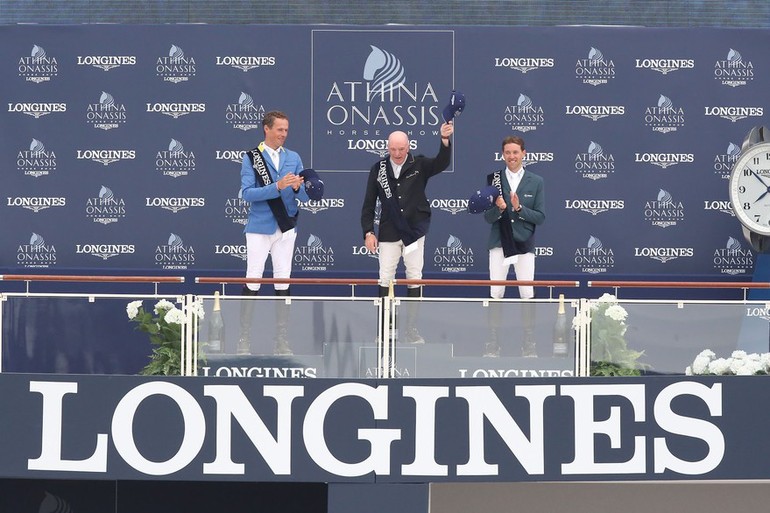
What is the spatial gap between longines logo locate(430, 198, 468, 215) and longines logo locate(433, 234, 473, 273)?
0.28m

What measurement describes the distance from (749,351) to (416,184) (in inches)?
119

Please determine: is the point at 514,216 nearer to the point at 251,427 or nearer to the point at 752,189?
the point at 251,427

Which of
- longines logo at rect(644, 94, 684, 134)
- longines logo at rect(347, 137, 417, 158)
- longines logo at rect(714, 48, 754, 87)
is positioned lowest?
longines logo at rect(347, 137, 417, 158)

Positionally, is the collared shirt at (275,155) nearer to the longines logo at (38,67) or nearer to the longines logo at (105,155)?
the longines logo at (105,155)

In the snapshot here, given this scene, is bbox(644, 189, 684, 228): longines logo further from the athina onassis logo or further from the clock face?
the athina onassis logo

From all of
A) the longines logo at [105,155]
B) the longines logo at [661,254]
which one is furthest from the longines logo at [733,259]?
the longines logo at [105,155]

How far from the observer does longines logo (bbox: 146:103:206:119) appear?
1384cm

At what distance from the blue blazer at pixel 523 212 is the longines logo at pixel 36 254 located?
5.51 m

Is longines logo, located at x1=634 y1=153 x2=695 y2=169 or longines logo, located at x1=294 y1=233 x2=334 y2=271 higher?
longines logo, located at x1=634 y1=153 x2=695 y2=169

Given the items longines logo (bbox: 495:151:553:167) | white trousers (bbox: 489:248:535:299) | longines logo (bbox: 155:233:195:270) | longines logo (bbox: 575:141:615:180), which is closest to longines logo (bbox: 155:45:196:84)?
longines logo (bbox: 155:233:195:270)

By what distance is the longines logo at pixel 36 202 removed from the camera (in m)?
13.8

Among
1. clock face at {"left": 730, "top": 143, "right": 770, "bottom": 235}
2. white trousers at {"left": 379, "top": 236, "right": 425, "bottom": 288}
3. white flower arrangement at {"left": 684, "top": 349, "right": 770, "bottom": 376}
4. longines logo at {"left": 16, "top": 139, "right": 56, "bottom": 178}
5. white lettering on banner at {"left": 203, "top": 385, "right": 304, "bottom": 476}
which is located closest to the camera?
white lettering on banner at {"left": 203, "top": 385, "right": 304, "bottom": 476}

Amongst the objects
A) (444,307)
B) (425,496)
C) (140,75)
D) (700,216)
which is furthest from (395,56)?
(425,496)

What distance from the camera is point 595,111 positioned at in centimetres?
1373
